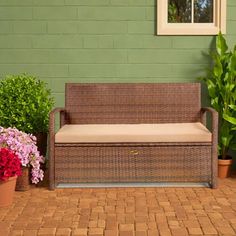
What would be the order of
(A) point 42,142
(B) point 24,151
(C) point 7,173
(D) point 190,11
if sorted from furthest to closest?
(D) point 190,11 → (A) point 42,142 → (B) point 24,151 → (C) point 7,173

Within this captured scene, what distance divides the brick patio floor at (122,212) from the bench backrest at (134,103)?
85 cm

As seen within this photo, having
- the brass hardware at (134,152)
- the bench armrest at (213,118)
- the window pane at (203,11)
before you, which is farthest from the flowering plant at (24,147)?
the window pane at (203,11)

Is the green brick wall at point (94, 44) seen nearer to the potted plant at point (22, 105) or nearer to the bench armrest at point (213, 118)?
the bench armrest at point (213, 118)

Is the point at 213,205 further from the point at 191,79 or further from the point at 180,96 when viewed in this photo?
the point at 191,79

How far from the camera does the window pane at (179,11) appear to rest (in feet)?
17.6

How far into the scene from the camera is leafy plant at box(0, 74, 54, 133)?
4.53 m

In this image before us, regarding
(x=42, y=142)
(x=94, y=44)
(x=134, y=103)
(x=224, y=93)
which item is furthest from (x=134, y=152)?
(x=94, y=44)

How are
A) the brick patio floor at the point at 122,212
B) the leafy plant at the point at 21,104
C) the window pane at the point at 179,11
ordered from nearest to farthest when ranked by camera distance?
1. the brick patio floor at the point at 122,212
2. the leafy plant at the point at 21,104
3. the window pane at the point at 179,11

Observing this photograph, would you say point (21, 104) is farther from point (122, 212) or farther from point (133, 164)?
point (122, 212)

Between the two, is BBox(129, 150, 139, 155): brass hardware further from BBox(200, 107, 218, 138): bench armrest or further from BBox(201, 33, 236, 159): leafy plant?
BBox(201, 33, 236, 159): leafy plant

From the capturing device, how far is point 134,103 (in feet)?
16.3

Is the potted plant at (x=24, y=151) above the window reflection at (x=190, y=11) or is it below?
below

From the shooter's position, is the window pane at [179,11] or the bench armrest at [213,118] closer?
the bench armrest at [213,118]

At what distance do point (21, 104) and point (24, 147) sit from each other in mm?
510
